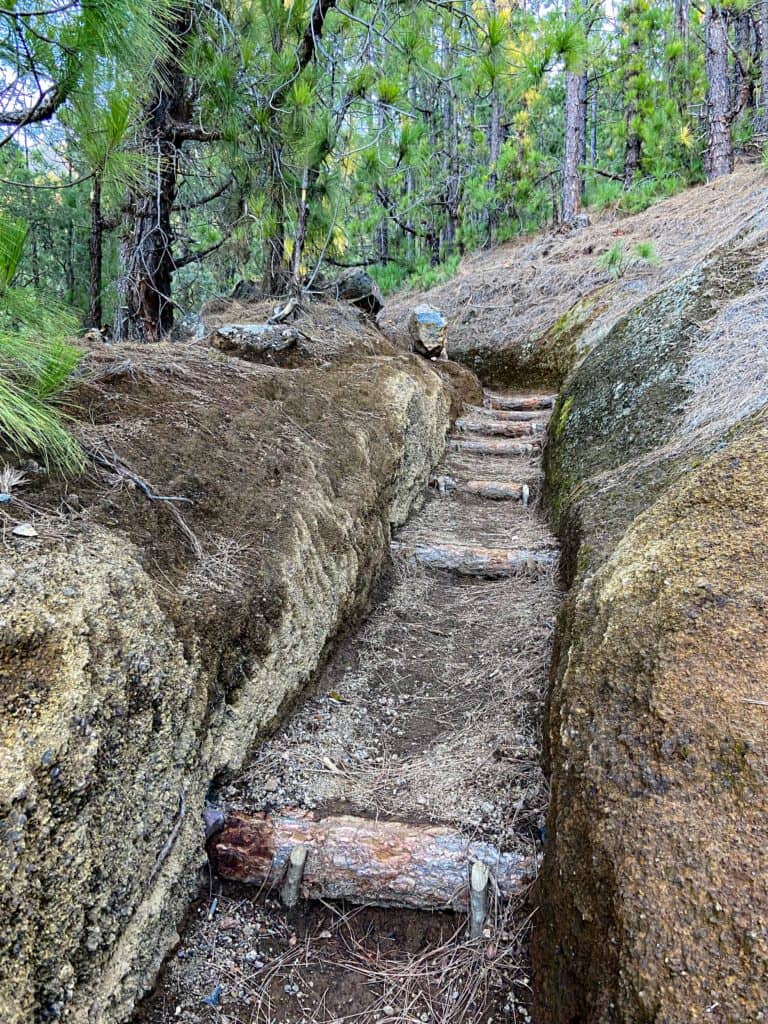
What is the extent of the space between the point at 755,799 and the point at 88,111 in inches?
102

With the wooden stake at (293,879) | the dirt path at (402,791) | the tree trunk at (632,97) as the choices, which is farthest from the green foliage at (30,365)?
the tree trunk at (632,97)

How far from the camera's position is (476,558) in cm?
317

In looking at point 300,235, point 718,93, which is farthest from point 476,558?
point 718,93

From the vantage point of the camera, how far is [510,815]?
1.70 m

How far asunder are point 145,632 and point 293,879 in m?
0.80

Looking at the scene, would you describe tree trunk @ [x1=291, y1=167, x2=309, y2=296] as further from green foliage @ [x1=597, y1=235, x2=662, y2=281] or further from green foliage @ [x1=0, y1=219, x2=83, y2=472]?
green foliage @ [x1=597, y1=235, x2=662, y2=281]

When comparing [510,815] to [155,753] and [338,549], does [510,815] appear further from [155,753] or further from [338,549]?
[338,549]

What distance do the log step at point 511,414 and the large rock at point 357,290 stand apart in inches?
57.3

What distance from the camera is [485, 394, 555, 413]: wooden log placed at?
5.82 meters

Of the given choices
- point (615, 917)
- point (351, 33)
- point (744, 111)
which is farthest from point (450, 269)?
point (615, 917)

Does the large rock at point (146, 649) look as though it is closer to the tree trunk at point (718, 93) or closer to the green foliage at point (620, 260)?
the green foliage at point (620, 260)

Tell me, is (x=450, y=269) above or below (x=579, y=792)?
above

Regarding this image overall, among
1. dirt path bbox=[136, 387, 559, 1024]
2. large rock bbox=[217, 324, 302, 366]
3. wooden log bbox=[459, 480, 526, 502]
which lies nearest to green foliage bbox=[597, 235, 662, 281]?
wooden log bbox=[459, 480, 526, 502]

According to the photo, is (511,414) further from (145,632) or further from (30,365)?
(145,632)
